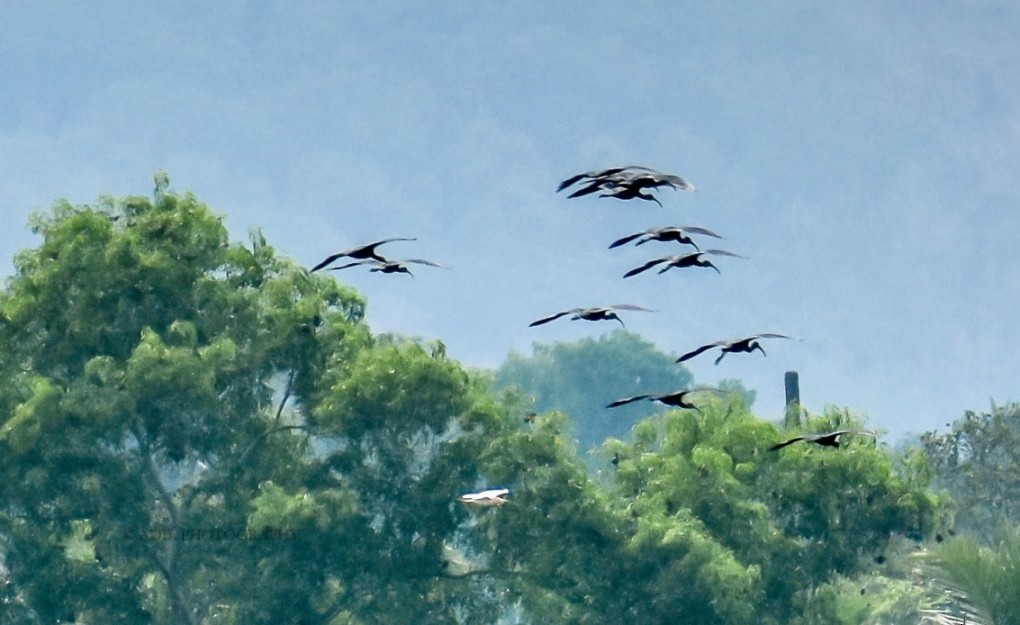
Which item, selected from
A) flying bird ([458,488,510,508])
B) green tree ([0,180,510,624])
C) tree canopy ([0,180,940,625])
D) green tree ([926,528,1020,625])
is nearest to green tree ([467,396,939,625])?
tree canopy ([0,180,940,625])

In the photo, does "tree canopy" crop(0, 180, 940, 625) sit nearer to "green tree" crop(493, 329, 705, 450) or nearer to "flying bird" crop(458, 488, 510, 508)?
"flying bird" crop(458, 488, 510, 508)

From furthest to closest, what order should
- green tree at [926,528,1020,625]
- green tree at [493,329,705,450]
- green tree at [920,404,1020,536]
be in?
green tree at [493,329,705,450] → green tree at [920,404,1020,536] → green tree at [926,528,1020,625]

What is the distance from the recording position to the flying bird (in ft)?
91.0

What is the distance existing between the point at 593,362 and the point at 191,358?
11126 cm

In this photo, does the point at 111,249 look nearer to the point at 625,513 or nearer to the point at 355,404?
the point at 355,404

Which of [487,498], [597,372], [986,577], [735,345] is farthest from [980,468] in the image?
[597,372]

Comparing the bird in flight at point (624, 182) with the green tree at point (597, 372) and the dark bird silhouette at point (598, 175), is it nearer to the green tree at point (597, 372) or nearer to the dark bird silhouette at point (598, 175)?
the dark bird silhouette at point (598, 175)

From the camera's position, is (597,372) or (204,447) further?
(597,372)

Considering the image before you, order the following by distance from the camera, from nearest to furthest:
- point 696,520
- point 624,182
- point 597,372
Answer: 1. point 624,182
2. point 696,520
3. point 597,372

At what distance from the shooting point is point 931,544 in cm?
3231

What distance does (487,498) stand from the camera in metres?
28.3

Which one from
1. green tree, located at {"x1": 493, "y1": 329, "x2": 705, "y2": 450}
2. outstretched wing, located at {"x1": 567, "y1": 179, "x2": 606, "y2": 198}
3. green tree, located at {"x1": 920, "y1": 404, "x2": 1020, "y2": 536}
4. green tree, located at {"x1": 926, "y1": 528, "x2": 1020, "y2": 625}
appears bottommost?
green tree, located at {"x1": 926, "y1": 528, "x2": 1020, "y2": 625}

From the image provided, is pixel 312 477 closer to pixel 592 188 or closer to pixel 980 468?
pixel 592 188

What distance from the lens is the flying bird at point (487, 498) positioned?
27.7 m
